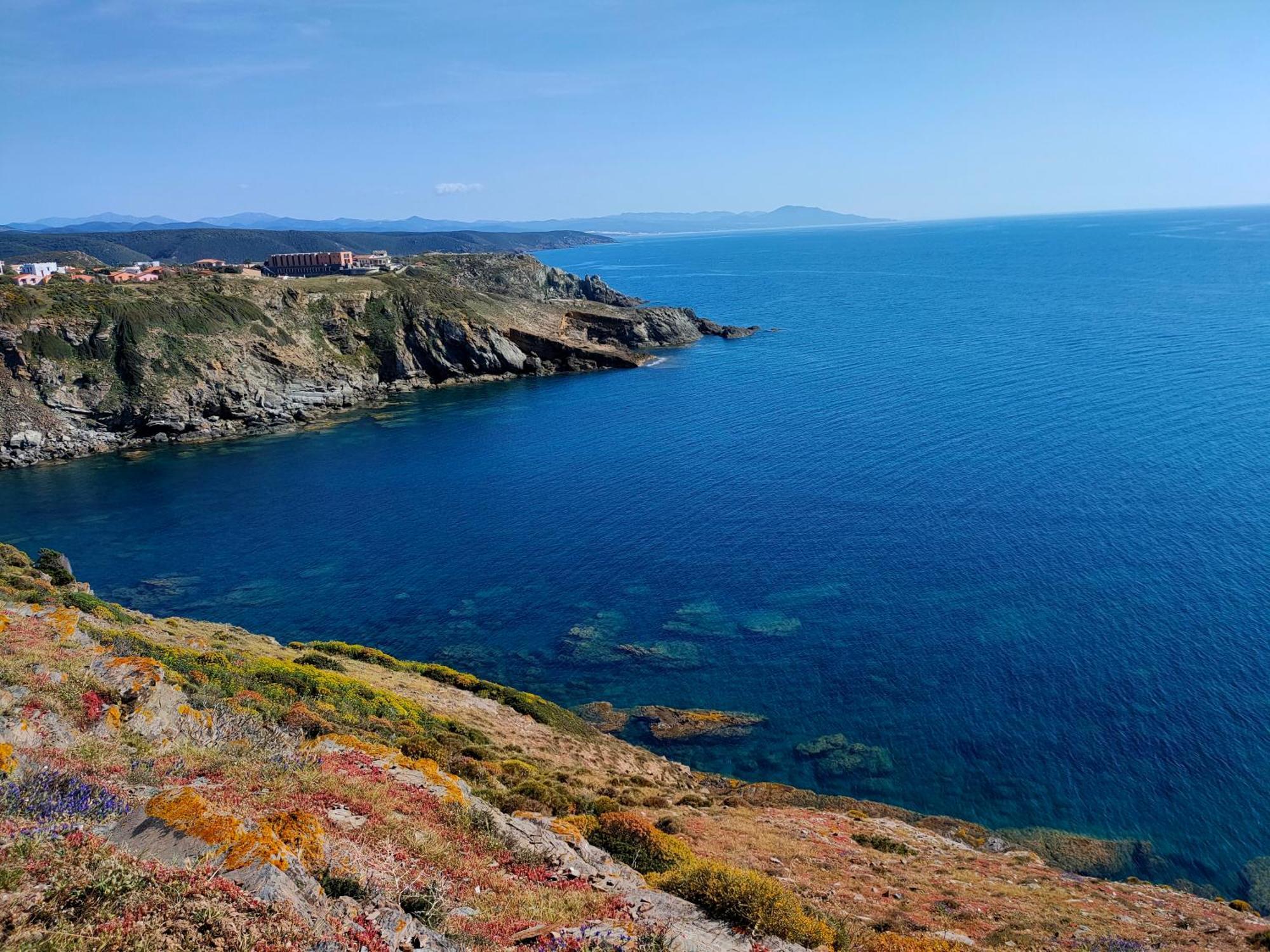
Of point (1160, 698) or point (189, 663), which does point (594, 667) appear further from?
point (1160, 698)

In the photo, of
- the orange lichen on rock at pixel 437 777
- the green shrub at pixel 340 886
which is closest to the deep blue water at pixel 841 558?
the orange lichen on rock at pixel 437 777

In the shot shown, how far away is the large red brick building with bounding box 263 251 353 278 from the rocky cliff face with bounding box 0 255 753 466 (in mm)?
32902

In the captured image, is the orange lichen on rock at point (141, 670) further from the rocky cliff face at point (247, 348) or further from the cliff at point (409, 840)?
the rocky cliff face at point (247, 348)

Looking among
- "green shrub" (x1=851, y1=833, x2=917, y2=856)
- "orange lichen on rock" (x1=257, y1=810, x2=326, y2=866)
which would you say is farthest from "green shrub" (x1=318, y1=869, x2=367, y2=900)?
"green shrub" (x1=851, y1=833, x2=917, y2=856)

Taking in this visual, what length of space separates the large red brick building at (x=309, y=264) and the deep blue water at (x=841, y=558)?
79096mm

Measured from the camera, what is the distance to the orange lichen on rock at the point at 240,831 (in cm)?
1180

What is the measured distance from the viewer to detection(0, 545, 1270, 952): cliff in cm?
1120

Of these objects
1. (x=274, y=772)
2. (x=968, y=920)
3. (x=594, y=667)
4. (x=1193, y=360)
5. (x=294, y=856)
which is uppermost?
(x=1193, y=360)

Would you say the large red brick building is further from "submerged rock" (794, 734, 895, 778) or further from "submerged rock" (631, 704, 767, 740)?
"submerged rock" (794, 734, 895, 778)

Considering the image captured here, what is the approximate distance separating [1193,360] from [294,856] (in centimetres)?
12855

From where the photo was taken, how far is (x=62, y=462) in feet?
295

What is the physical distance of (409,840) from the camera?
15719 millimetres

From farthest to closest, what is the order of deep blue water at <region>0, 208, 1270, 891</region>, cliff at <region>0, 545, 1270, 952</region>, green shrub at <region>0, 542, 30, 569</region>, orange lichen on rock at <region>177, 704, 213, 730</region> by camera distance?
green shrub at <region>0, 542, 30, 569</region>
deep blue water at <region>0, 208, 1270, 891</region>
orange lichen on rock at <region>177, 704, 213, 730</region>
cliff at <region>0, 545, 1270, 952</region>

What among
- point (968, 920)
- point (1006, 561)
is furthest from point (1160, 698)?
point (968, 920)
